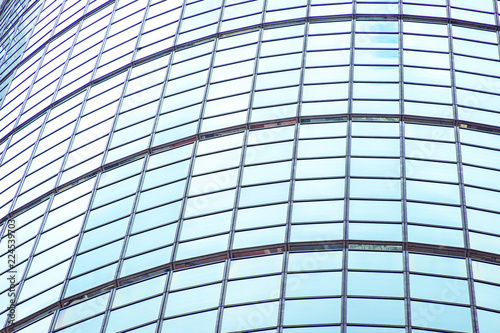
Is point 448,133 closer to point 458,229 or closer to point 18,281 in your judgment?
point 458,229

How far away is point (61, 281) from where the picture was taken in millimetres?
28203

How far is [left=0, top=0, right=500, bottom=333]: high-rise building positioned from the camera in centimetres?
2522

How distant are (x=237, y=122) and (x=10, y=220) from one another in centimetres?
821

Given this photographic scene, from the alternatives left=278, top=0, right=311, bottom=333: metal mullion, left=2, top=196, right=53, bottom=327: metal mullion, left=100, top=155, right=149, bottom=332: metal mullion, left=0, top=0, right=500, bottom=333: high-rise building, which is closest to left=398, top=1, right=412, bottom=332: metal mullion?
left=0, top=0, right=500, bottom=333: high-rise building

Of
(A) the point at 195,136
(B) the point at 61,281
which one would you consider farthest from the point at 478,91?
(B) the point at 61,281

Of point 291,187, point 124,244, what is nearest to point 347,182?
point 291,187

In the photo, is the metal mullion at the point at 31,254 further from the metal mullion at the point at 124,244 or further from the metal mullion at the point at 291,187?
the metal mullion at the point at 291,187

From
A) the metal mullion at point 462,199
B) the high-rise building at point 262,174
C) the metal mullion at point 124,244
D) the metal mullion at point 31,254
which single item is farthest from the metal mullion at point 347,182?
the metal mullion at point 31,254

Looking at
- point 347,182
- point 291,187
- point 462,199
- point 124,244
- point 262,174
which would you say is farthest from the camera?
point 262,174

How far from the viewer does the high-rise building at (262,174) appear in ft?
82.7

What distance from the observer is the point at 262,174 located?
28703mm

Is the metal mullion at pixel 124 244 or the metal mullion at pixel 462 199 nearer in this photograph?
the metal mullion at pixel 462 199

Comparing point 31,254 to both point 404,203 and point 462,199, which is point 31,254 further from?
point 462,199

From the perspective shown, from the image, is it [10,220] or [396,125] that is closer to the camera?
[396,125]
